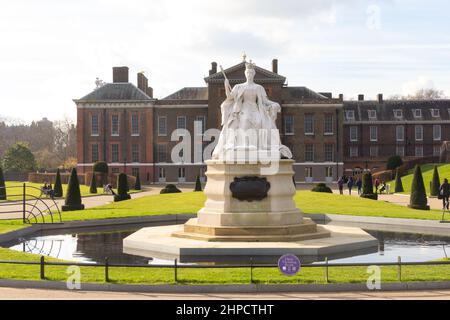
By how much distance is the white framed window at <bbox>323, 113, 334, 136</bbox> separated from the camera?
7119 centimetres

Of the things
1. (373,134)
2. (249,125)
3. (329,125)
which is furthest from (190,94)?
(249,125)

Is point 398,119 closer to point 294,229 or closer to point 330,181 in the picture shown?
point 330,181

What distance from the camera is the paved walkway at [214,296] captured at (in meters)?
11.4

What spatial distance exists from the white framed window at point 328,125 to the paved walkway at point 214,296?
59991 millimetres

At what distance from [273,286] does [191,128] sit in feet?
197

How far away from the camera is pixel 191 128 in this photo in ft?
235

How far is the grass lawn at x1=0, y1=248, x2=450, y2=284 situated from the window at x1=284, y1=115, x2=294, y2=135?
5763 cm

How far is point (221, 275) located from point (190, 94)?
62.0 meters

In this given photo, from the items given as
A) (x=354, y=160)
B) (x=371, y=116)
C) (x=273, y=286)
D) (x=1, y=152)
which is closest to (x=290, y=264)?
(x=273, y=286)

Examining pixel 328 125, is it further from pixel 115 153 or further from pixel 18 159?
pixel 18 159

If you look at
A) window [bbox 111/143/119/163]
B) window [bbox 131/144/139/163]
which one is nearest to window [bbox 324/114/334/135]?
window [bbox 131/144/139/163]

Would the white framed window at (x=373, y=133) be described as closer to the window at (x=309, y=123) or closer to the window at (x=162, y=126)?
the window at (x=309, y=123)

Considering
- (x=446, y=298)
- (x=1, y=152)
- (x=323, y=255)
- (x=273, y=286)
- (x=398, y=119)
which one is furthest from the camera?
(x=1, y=152)

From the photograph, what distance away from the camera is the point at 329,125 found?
71312 millimetres
